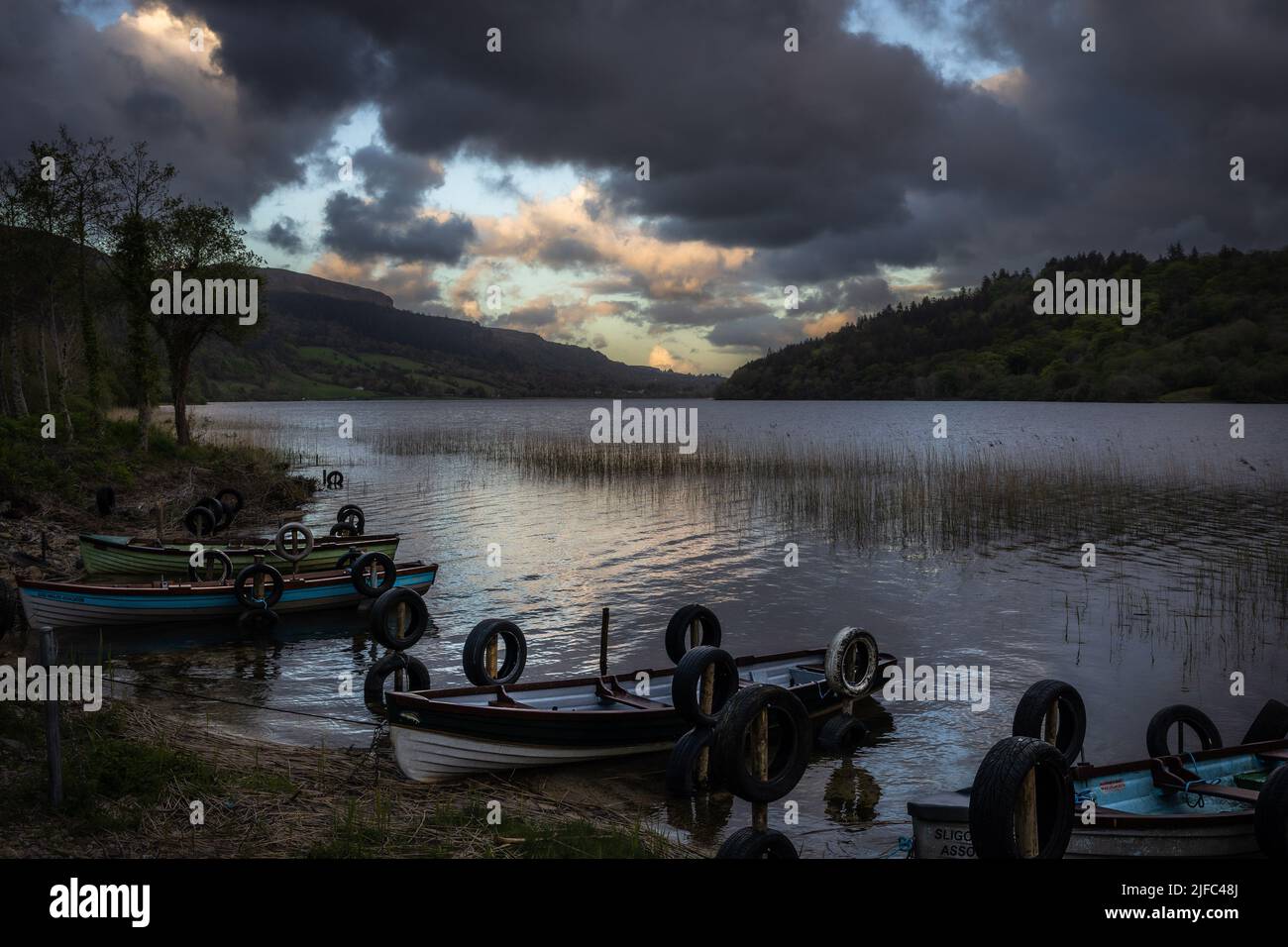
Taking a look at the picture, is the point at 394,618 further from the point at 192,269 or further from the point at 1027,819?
the point at 192,269

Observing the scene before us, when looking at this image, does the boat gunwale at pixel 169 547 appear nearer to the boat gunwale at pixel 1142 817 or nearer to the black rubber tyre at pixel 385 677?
the black rubber tyre at pixel 385 677

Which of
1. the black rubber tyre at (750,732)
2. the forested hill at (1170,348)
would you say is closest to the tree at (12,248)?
the black rubber tyre at (750,732)

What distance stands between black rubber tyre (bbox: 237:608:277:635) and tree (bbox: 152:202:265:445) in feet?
95.7

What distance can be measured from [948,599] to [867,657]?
9190 mm

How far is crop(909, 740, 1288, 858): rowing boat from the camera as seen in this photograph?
7.32m

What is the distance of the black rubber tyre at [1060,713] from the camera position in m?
9.48

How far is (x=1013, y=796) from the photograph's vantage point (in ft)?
20.8

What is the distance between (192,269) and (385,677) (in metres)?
38.5

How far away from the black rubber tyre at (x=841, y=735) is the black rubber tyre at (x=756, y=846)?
4970 millimetres

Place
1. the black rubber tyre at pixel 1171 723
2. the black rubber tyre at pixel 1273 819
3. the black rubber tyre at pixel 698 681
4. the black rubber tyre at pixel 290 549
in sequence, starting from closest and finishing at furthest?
the black rubber tyre at pixel 1273 819 → the black rubber tyre at pixel 1171 723 → the black rubber tyre at pixel 698 681 → the black rubber tyre at pixel 290 549

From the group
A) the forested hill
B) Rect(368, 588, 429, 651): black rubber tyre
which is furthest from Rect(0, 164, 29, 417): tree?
the forested hill

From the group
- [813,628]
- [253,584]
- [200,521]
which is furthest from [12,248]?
[813,628]

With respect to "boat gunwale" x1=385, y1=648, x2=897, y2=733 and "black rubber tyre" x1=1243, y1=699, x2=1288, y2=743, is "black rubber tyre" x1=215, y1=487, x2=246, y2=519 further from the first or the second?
"black rubber tyre" x1=1243, y1=699, x2=1288, y2=743

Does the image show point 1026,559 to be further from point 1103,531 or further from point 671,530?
point 671,530
